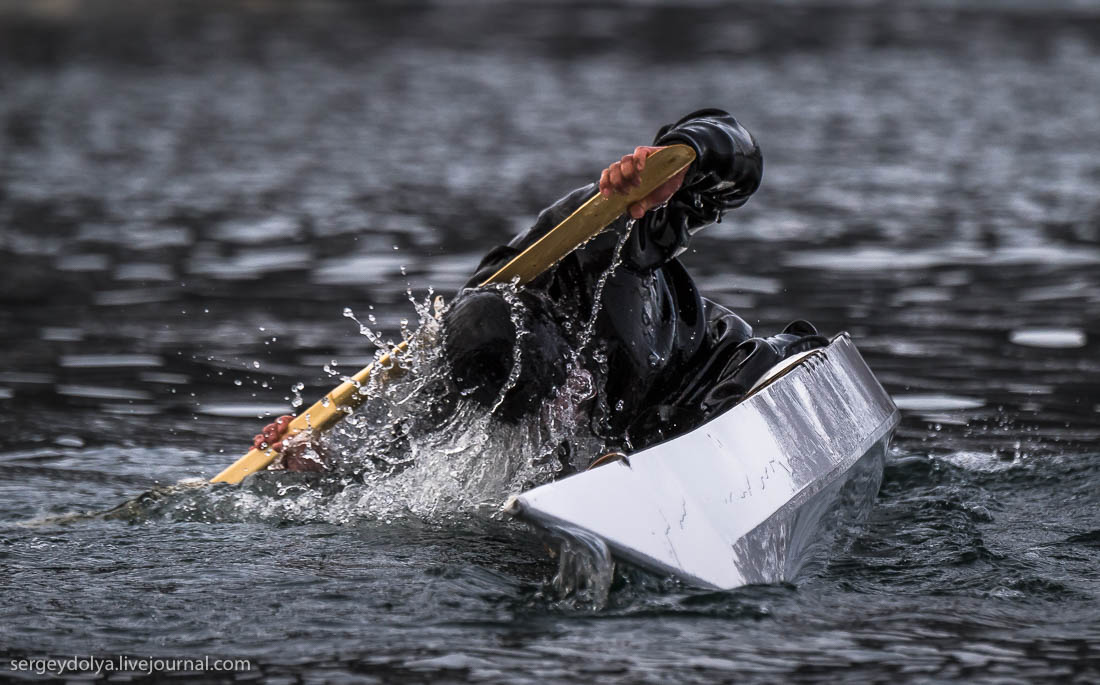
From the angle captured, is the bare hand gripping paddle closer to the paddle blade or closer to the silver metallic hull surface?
the paddle blade

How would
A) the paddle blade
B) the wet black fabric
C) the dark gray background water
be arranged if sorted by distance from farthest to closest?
the wet black fabric, the paddle blade, the dark gray background water

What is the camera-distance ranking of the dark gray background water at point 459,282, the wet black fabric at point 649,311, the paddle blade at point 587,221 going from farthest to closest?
the wet black fabric at point 649,311 → the paddle blade at point 587,221 → the dark gray background water at point 459,282

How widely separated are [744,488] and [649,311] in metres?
0.72

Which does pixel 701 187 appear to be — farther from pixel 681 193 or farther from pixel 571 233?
pixel 571 233

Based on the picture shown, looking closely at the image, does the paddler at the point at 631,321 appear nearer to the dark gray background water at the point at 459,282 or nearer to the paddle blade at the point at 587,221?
the paddle blade at the point at 587,221

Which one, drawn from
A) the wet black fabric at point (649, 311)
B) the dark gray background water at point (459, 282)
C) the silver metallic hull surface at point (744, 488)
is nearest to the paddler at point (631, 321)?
the wet black fabric at point (649, 311)

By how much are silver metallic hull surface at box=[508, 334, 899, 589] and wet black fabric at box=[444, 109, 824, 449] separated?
24 centimetres

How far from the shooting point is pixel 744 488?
16.0 feet

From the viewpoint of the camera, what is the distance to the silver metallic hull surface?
4.42 meters

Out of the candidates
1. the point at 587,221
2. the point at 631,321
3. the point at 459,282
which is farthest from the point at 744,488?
the point at 459,282

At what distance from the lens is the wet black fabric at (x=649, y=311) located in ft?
16.5

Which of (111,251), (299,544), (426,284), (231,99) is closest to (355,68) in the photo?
(231,99)

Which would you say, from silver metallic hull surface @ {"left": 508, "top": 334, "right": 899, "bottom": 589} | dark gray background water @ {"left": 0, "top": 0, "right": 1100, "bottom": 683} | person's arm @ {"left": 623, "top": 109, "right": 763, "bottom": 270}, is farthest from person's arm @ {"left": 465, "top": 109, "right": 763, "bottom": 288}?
dark gray background water @ {"left": 0, "top": 0, "right": 1100, "bottom": 683}

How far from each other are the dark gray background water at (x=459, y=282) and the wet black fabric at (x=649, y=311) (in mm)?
583
